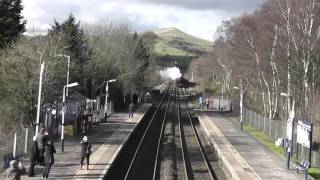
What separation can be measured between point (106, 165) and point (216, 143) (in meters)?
12.7

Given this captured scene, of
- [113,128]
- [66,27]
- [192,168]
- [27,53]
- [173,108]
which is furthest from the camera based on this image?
[173,108]

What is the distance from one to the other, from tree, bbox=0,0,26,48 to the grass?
61.0ft

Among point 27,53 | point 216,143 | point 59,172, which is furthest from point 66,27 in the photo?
point 59,172

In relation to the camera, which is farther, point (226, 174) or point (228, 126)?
point (228, 126)

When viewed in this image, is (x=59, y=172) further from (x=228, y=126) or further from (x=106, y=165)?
(x=228, y=126)

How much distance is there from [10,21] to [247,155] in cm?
2207

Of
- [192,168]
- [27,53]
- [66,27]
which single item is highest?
[66,27]

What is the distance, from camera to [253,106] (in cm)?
6825

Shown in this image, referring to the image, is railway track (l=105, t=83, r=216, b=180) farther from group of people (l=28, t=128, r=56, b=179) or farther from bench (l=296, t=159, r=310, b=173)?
bench (l=296, t=159, r=310, b=173)

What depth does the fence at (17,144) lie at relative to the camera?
25.0 m

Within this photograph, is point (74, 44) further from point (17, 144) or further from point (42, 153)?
point (42, 153)

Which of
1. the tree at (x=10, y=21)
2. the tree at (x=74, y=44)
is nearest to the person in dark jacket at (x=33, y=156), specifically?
the tree at (x=10, y=21)

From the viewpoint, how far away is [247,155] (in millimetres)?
32469

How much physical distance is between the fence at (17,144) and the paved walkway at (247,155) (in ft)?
30.6
